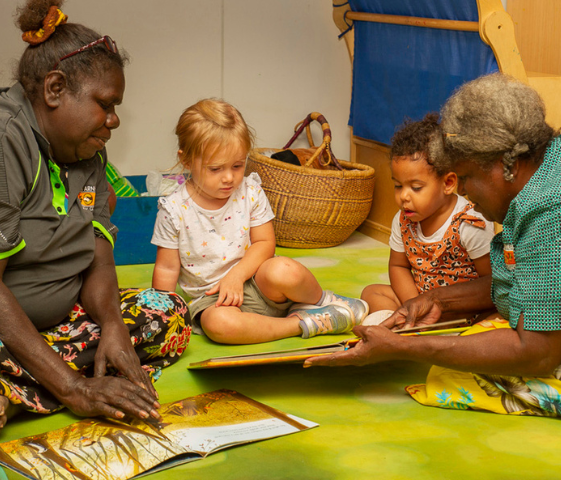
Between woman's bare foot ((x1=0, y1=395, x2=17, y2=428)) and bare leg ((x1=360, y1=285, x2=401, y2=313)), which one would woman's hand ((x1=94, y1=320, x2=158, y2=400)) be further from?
bare leg ((x1=360, y1=285, x2=401, y2=313))

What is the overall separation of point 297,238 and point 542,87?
1400mm

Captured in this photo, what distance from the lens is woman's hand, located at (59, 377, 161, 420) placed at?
5.33 feet

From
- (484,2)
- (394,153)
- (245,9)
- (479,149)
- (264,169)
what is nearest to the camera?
(479,149)

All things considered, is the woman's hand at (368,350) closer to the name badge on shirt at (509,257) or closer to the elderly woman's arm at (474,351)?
the elderly woman's arm at (474,351)

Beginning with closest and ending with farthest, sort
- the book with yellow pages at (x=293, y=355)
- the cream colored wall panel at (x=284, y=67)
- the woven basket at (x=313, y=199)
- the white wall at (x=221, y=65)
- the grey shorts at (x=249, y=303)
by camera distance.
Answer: the book with yellow pages at (x=293, y=355) < the grey shorts at (x=249, y=303) < the woven basket at (x=313, y=199) < the white wall at (x=221, y=65) < the cream colored wall panel at (x=284, y=67)

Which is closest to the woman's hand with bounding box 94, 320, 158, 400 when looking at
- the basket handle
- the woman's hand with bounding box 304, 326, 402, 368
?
the woman's hand with bounding box 304, 326, 402, 368

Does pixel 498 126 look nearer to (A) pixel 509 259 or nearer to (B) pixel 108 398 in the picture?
(A) pixel 509 259

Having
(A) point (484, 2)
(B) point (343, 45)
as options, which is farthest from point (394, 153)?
(B) point (343, 45)

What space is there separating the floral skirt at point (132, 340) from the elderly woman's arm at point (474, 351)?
529mm

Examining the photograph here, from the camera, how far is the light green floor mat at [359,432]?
5.09ft

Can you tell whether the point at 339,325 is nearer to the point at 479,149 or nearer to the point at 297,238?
the point at 479,149

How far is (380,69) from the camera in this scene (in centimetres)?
362

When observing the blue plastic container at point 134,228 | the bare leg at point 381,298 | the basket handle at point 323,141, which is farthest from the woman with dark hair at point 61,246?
the basket handle at point 323,141

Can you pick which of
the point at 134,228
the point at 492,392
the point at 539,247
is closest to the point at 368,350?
the point at 492,392
